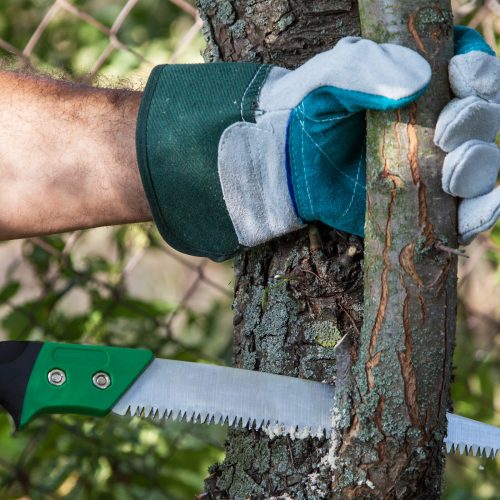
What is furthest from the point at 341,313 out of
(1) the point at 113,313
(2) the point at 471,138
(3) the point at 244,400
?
(1) the point at 113,313

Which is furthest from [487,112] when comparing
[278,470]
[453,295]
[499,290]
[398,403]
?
[499,290]

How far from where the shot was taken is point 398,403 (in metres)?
0.82

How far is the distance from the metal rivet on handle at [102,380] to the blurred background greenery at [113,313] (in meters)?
0.66

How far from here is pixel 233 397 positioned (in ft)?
3.29

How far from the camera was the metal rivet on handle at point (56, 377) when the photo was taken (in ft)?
3.30

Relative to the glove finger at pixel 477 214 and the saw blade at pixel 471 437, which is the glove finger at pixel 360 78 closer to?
the glove finger at pixel 477 214

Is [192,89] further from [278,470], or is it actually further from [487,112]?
[278,470]

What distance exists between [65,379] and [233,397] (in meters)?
0.21

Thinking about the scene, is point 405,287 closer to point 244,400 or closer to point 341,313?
point 341,313

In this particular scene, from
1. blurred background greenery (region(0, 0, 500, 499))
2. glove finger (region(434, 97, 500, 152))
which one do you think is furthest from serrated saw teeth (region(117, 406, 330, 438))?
blurred background greenery (region(0, 0, 500, 499))

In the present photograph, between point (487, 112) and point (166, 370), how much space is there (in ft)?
1.62

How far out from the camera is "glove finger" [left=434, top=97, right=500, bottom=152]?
2.54 ft

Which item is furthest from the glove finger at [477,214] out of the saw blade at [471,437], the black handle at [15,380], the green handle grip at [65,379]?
the black handle at [15,380]

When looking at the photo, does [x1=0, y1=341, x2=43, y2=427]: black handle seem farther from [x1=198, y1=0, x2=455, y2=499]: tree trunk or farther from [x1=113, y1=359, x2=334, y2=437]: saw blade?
[x1=198, y1=0, x2=455, y2=499]: tree trunk
